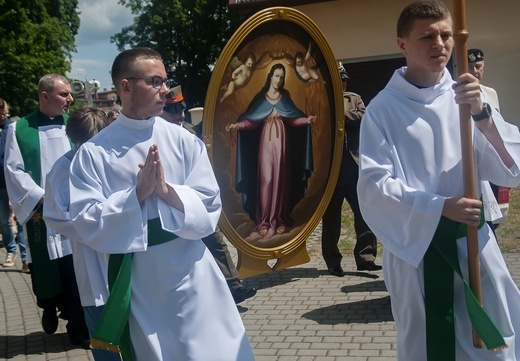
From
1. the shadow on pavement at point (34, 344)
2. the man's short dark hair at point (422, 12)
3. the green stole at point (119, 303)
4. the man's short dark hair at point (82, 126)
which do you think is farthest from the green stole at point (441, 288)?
the shadow on pavement at point (34, 344)

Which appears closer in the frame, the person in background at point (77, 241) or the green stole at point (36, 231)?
the person in background at point (77, 241)

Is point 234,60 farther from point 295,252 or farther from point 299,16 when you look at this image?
point 295,252

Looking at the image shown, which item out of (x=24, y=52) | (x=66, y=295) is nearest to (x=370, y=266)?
(x=66, y=295)

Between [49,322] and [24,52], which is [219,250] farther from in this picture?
[24,52]

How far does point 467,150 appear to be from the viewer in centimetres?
314

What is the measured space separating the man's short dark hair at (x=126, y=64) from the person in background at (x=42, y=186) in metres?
2.62

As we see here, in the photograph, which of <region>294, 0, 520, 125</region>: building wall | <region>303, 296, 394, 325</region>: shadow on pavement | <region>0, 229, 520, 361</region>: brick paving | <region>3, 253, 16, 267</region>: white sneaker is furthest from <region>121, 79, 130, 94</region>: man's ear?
<region>294, 0, 520, 125</region>: building wall

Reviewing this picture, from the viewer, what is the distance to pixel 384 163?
10.8 feet

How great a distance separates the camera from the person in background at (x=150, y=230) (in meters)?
3.39

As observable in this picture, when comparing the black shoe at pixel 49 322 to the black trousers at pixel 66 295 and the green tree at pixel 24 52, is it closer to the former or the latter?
the black trousers at pixel 66 295

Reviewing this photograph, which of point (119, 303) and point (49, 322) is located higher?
point (119, 303)

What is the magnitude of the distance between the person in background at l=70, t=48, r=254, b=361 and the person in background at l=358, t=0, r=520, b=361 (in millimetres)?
767

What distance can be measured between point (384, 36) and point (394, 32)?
0.79ft

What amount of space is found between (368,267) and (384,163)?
179 inches
